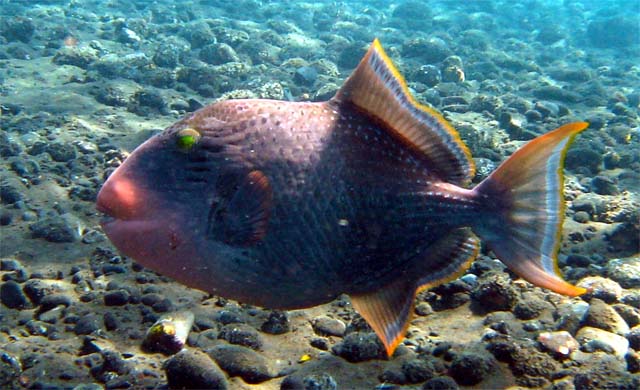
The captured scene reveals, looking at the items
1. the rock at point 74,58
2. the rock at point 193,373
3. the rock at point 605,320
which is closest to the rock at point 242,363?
the rock at point 193,373

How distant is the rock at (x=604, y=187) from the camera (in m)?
6.30

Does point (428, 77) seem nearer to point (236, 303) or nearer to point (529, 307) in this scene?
point (529, 307)

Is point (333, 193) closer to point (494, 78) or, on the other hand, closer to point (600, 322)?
point (600, 322)

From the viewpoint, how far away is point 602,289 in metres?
3.66

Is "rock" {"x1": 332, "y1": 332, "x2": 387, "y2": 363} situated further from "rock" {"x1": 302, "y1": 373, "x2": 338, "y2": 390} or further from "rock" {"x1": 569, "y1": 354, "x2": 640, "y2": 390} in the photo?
"rock" {"x1": 569, "y1": 354, "x2": 640, "y2": 390}

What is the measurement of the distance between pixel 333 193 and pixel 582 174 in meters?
6.39

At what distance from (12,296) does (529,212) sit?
353cm

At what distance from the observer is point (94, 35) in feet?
41.8

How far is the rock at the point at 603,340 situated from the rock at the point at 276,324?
197 centimetres

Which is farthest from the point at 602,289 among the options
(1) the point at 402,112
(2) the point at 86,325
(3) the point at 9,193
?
(3) the point at 9,193

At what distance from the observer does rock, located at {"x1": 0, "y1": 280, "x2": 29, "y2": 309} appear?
341 cm

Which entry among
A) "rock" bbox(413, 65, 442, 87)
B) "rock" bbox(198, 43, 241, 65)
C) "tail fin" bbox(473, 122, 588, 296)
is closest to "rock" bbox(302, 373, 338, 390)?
"tail fin" bbox(473, 122, 588, 296)

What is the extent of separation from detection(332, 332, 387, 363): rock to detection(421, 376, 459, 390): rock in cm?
39

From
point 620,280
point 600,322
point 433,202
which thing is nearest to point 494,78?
point 620,280
